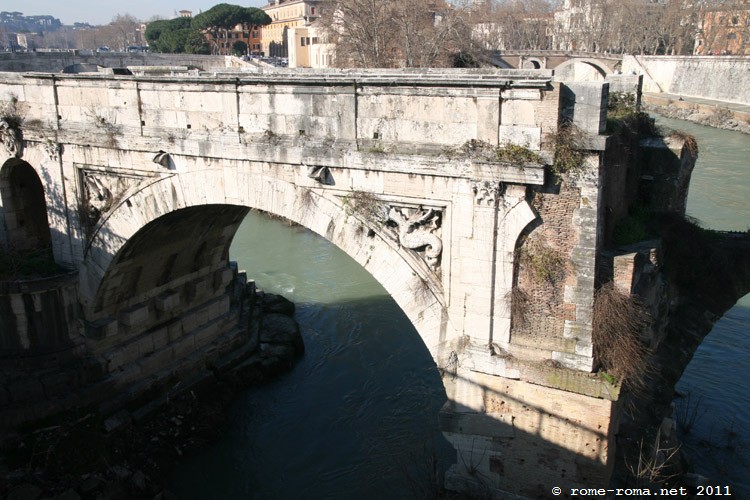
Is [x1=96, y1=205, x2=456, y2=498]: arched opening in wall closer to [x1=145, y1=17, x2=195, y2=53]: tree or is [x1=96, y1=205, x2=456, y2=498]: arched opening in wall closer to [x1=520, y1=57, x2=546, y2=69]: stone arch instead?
[x1=520, y1=57, x2=546, y2=69]: stone arch

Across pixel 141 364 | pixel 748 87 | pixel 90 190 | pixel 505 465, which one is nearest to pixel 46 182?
pixel 90 190

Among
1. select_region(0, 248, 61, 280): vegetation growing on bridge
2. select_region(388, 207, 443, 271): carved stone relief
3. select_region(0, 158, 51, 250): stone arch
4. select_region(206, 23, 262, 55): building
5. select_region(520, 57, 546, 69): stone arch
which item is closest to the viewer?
select_region(388, 207, 443, 271): carved stone relief

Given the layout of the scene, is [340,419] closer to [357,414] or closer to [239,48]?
[357,414]

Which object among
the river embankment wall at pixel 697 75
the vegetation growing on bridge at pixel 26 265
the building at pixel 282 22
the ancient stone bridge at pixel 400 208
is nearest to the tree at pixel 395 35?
the ancient stone bridge at pixel 400 208

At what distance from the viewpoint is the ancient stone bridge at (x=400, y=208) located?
5918 millimetres

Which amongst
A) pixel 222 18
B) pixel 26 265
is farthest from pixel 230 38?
pixel 26 265

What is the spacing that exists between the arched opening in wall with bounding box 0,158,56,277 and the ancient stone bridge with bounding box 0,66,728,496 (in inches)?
13.5

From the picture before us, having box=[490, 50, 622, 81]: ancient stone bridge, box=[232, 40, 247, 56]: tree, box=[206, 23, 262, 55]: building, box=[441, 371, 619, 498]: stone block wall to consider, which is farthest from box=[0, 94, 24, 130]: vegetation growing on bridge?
box=[232, 40, 247, 56]: tree

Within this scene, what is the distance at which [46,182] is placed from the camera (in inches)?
365

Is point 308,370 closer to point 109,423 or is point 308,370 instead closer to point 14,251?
point 109,423

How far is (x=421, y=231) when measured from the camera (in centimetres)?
655

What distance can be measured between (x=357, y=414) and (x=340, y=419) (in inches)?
10.8

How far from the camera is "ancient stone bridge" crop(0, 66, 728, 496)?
592cm

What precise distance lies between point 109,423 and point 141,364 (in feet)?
3.30
